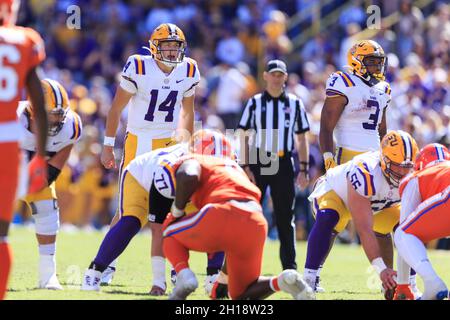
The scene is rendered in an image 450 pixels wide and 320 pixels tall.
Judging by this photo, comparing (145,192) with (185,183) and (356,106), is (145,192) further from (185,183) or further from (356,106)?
(356,106)

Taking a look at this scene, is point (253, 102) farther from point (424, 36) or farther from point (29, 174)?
point (424, 36)

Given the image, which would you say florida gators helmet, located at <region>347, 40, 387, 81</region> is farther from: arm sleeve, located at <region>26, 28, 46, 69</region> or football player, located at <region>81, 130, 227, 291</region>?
arm sleeve, located at <region>26, 28, 46, 69</region>

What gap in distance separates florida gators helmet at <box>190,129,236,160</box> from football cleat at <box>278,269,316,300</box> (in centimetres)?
103

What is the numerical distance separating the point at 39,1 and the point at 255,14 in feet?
13.6

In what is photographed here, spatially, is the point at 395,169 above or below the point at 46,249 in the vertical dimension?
above

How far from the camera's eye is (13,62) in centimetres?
577

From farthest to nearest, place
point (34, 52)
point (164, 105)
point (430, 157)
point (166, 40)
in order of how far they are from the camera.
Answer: point (164, 105), point (166, 40), point (430, 157), point (34, 52)

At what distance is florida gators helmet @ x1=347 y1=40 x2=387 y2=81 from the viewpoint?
30.2 feet

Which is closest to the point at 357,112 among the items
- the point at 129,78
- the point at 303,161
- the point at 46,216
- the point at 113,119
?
the point at 303,161

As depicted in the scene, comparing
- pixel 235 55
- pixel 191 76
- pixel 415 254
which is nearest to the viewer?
pixel 415 254

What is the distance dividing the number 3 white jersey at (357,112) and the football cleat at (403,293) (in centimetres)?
231

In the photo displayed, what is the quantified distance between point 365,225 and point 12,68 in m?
2.92

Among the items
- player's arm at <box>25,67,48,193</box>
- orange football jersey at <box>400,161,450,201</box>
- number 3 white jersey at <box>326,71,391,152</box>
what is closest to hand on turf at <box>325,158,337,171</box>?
number 3 white jersey at <box>326,71,391,152</box>
